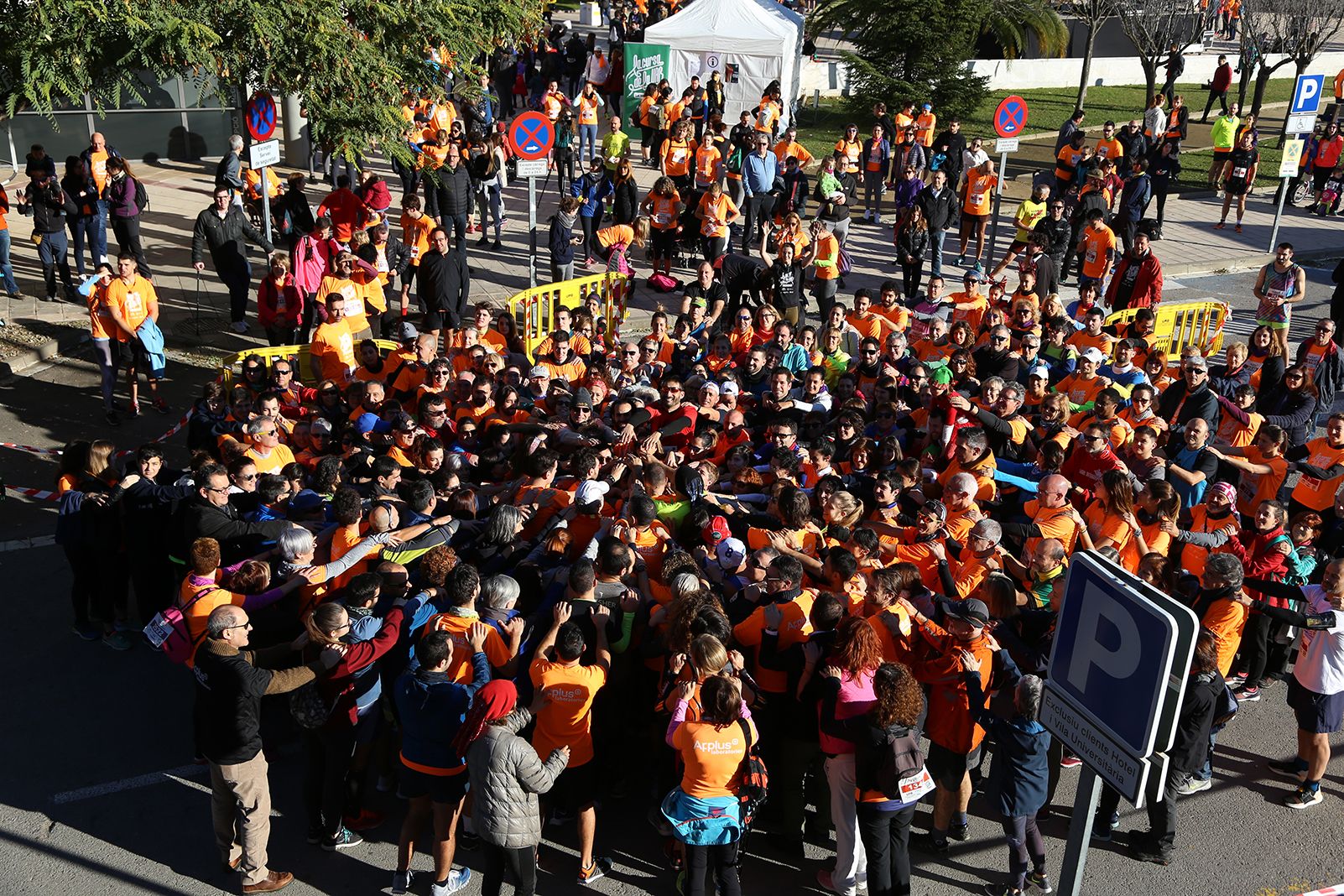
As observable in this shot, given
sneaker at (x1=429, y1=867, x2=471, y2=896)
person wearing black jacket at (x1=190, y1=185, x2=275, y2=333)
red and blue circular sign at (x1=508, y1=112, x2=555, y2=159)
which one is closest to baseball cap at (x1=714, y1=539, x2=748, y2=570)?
sneaker at (x1=429, y1=867, x2=471, y2=896)

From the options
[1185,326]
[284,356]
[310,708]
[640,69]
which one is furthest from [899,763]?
[640,69]

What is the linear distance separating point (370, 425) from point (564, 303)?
4.01 m

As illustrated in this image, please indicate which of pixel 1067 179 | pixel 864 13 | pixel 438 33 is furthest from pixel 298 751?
pixel 864 13

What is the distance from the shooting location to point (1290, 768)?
23.5ft

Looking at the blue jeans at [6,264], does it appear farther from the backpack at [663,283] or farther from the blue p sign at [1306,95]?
the blue p sign at [1306,95]

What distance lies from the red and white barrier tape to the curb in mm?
2853

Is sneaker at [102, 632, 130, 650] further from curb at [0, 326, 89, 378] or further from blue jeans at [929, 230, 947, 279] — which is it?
blue jeans at [929, 230, 947, 279]

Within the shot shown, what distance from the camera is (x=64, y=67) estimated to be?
1206cm

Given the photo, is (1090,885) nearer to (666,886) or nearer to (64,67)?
(666,886)

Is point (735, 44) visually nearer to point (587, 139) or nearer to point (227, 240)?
point (587, 139)

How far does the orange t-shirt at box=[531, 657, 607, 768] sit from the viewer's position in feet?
18.8

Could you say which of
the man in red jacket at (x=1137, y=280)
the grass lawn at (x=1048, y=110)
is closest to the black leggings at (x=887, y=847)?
the man in red jacket at (x=1137, y=280)

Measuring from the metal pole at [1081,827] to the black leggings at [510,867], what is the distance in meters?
2.67

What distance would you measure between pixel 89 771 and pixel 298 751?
117 cm
